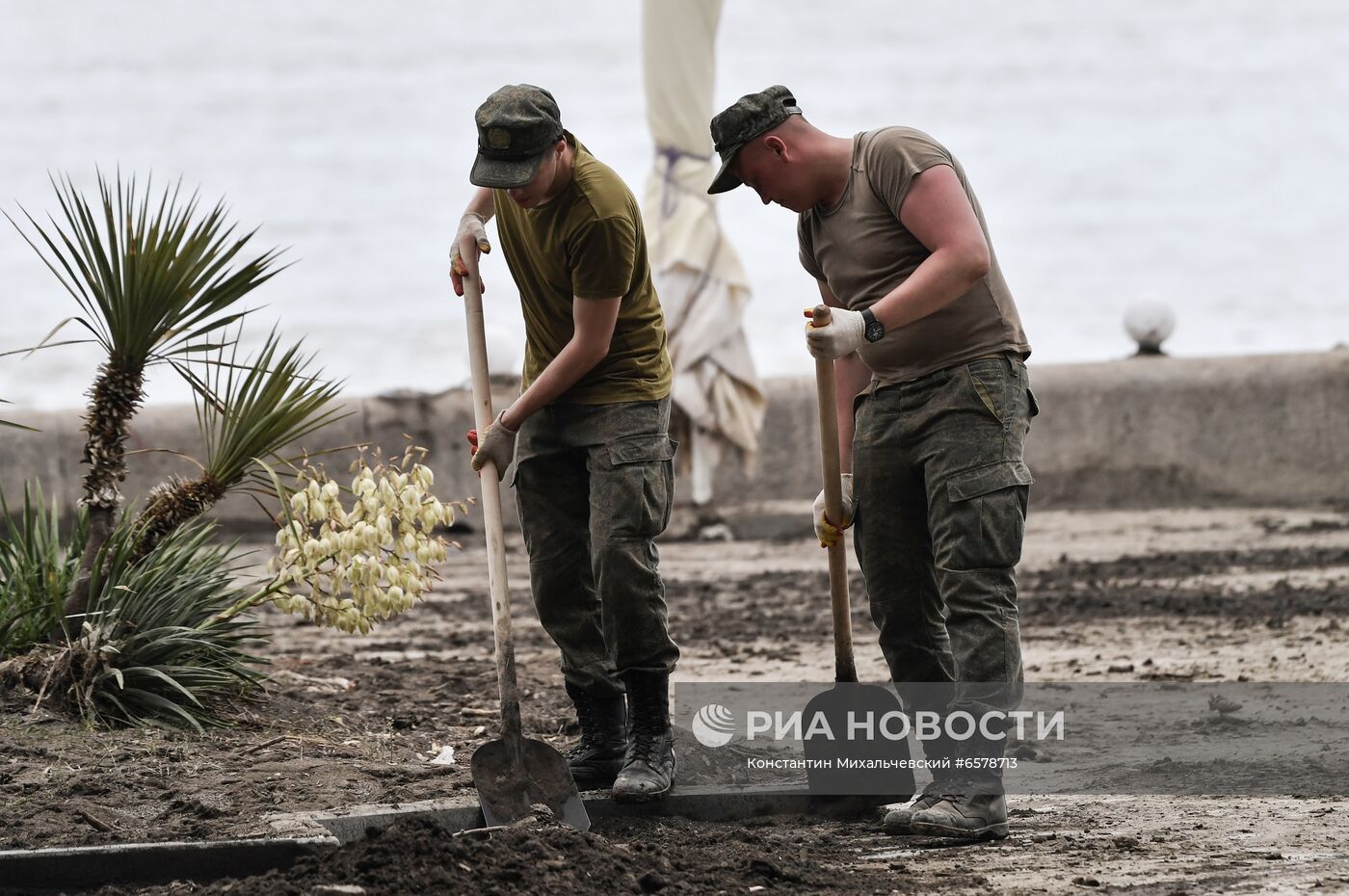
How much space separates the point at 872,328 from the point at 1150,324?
8702 millimetres

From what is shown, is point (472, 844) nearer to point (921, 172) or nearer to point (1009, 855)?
point (1009, 855)

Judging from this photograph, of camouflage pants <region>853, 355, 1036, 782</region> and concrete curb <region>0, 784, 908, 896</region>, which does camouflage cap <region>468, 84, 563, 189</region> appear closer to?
camouflage pants <region>853, 355, 1036, 782</region>

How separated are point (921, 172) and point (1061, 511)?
26.2 ft

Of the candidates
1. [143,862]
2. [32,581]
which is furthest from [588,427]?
[32,581]

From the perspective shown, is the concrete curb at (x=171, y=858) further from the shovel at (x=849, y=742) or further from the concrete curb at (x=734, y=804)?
the shovel at (x=849, y=742)

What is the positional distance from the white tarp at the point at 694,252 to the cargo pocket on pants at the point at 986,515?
6542mm

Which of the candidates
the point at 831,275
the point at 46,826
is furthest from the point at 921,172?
the point at 46,826

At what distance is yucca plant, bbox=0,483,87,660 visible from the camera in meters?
4.74

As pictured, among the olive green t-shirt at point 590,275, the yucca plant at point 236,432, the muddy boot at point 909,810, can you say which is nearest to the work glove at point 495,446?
the olive green t-shirt at point 590,275

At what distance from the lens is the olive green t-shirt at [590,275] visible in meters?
3.91

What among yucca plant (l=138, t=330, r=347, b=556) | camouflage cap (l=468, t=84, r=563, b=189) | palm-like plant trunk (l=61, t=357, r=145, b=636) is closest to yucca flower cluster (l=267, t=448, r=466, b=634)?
yucca plant (l=138, t=330, r=347, b=556)

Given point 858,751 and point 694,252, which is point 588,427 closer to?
point 858,751

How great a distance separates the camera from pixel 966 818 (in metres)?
3.72

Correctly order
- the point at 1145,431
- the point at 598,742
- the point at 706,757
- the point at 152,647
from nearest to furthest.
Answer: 1. the point at 598,742
2. the point at 706,757
3. the point at 152,647
4. the point at 1145,431
